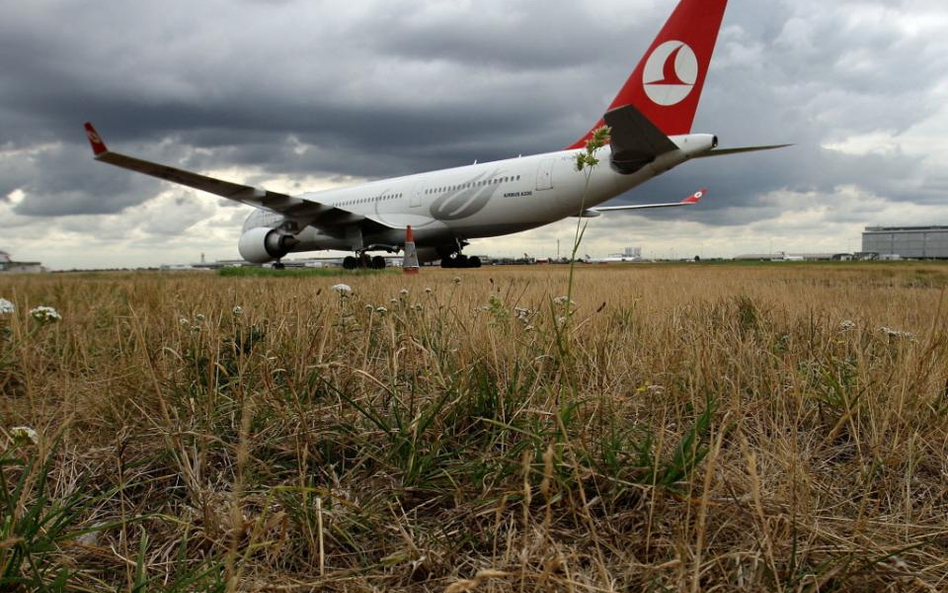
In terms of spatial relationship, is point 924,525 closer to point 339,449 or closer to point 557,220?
point 339,449

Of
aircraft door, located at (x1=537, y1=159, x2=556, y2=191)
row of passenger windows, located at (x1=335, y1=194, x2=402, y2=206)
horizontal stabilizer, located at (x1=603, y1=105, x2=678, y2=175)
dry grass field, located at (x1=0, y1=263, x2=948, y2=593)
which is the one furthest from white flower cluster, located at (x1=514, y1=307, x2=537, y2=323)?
row of passenger windows, located at (x1=335, y1=194, x2=402, y2=206)

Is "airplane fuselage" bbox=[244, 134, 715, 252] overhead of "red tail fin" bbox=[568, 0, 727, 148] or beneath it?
beneath

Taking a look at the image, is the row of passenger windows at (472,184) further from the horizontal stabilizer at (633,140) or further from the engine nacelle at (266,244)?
the engine nacelle at (266,244)

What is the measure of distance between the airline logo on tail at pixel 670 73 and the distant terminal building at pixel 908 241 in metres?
94.6

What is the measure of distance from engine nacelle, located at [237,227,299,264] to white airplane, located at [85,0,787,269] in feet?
0.12

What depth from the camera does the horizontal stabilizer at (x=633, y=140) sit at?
34.7ft

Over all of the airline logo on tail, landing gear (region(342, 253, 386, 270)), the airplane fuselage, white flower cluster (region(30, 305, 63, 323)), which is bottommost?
white flower cluster (region(30, 305, 63, 323))

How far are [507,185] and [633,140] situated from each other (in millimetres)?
4334

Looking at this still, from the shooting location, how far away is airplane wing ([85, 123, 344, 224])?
39.9 feet

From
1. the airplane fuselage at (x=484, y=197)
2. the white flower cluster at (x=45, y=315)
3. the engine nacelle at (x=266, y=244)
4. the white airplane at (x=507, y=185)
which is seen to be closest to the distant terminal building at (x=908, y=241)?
the white airplane at (x=507, y=185)

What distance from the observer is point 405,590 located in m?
0.80

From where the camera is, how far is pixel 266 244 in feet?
60.4

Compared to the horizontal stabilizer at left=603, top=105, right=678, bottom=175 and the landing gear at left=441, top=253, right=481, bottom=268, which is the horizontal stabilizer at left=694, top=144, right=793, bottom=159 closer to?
the horizontal stabilizer at left=603, top=105, right=678, bottom=175

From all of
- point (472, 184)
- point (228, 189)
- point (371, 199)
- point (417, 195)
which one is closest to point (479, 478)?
point (228, 189)
